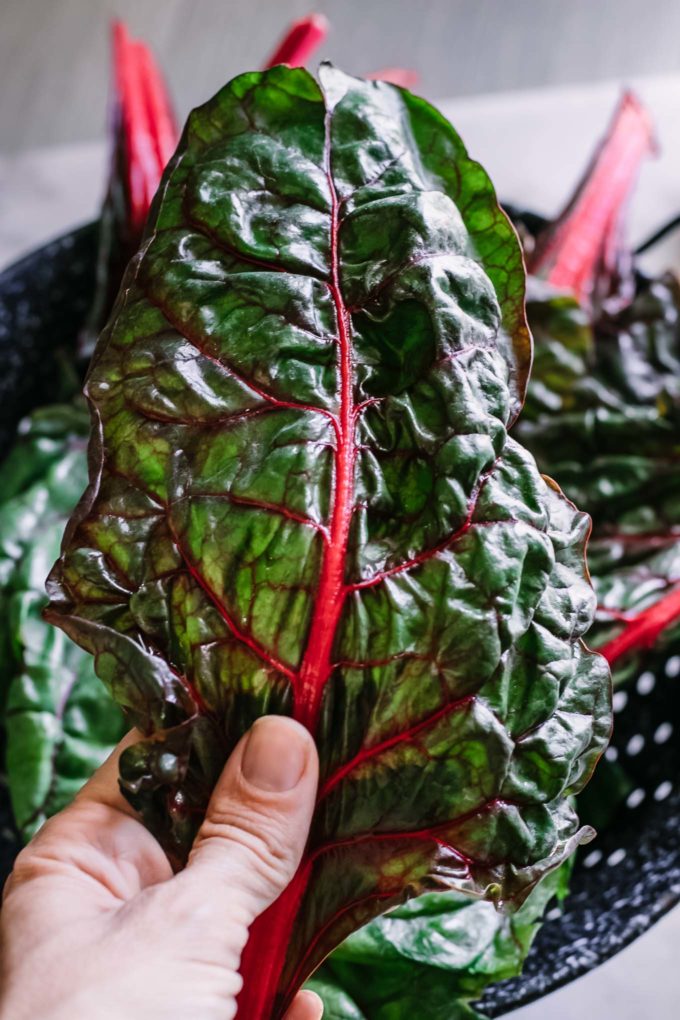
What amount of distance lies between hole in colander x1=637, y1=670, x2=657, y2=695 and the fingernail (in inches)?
20.5

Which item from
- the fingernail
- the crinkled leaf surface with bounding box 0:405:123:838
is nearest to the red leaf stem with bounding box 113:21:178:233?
the crinkled leaf surface with bounding box 0:405:123:838

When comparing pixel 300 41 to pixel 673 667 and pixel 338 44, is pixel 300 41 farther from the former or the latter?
pixel 673 667

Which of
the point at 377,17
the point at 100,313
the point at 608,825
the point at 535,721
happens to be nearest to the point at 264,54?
the point at 377,17

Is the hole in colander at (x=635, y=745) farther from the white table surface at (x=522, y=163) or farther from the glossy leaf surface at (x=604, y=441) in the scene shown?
the white table surface at (x=522, y=163)

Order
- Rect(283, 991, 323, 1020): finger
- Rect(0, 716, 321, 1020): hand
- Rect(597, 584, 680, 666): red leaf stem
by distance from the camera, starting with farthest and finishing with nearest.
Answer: Rect(597, 584, 680, 666): red leaf stem
Rect(283, 991, 323, 1020): finger
Rect(0, 716, 321, 1020): hand

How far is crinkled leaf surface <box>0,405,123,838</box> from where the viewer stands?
31.7 inches

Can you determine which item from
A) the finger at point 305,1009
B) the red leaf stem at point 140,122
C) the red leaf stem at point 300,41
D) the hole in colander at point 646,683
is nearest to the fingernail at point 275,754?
the finger at point 305,1009

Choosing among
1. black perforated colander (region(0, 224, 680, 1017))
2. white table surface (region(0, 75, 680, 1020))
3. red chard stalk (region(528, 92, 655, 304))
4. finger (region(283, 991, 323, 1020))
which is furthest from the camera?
white table surface (region(0, 75, 680, 1020))

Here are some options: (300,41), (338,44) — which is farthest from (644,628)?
(338,44)

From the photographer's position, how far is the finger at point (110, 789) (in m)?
0.57

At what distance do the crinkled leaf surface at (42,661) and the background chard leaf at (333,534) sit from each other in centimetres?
25

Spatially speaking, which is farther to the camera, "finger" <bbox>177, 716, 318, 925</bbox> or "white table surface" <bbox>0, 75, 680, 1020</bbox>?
"white table surface" <bbox>0, 75, 680, 1020</bbox>

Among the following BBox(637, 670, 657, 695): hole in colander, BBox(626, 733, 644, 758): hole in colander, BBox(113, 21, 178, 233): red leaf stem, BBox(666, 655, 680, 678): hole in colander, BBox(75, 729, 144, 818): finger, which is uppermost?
BBox(113, 21, 178, 233): red leaf stem

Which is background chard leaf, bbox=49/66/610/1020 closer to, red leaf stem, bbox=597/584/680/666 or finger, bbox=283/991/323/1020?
finger, bbox=283/991/323/1020
